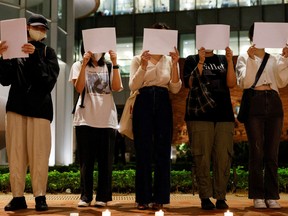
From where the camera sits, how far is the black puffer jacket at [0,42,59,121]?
523 cm

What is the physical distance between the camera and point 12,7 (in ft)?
43.4

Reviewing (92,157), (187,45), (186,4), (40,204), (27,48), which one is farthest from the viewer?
(186,4)

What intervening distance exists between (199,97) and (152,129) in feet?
2.08

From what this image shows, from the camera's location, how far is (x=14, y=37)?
202 inches

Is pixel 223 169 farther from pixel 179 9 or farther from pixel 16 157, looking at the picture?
pixel 179 9

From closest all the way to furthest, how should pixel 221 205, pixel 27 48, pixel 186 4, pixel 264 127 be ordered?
1. pixel 27 48
2. pixel 221 205
3. pixel 264 127
4. pixel 186 4

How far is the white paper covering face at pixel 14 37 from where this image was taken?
5.05 m

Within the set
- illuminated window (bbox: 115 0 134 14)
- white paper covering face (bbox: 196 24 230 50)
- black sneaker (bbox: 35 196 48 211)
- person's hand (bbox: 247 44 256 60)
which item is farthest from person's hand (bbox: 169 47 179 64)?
illuminated window (bbox: 115 0 134 14)

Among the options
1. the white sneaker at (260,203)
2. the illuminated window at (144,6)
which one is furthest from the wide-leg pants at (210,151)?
the illuminated window at (144,6)

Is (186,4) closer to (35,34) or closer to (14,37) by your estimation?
(35,34)

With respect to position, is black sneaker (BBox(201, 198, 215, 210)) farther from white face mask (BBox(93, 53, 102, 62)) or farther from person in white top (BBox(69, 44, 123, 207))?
white face mask (BBox(93, 53, 102, 62))

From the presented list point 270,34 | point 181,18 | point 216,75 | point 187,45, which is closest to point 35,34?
point 216,75

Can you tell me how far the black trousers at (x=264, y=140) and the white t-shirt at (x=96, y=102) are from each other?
5.22 feet

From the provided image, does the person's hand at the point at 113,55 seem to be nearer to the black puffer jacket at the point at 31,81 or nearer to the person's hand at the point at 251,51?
the black puffer jacket at the point at 31,81
